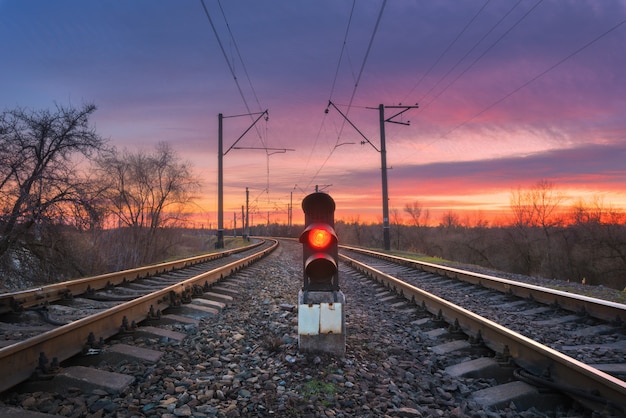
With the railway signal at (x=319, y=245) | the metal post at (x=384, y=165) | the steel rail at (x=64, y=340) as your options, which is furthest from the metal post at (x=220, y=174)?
the railway signal at (x=319, y=245)

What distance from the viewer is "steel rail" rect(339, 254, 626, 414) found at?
3.14 meters

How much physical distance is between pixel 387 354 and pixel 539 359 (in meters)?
1.61

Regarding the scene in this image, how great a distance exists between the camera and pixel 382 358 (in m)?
4.68

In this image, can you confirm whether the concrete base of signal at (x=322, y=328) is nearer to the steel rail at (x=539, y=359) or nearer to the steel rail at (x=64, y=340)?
the steel rail at (x=539, y=359)

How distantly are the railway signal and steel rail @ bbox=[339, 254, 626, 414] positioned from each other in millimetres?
1815

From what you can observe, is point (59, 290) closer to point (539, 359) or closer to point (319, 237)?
point (319, 237)

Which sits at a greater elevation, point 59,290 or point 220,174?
point 220,174

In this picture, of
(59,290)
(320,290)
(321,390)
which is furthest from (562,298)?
(59,290)

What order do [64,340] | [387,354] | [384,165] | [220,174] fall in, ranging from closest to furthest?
[64,340] < [387,354] < [384,165] < [220,174]

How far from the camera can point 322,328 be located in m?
4.47

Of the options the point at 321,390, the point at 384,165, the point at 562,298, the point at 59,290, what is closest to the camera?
the point at 321,390

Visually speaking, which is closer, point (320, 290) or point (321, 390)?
point (321, 390)

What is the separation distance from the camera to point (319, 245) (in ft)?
14.9

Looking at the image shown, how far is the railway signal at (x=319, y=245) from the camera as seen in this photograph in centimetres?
453
